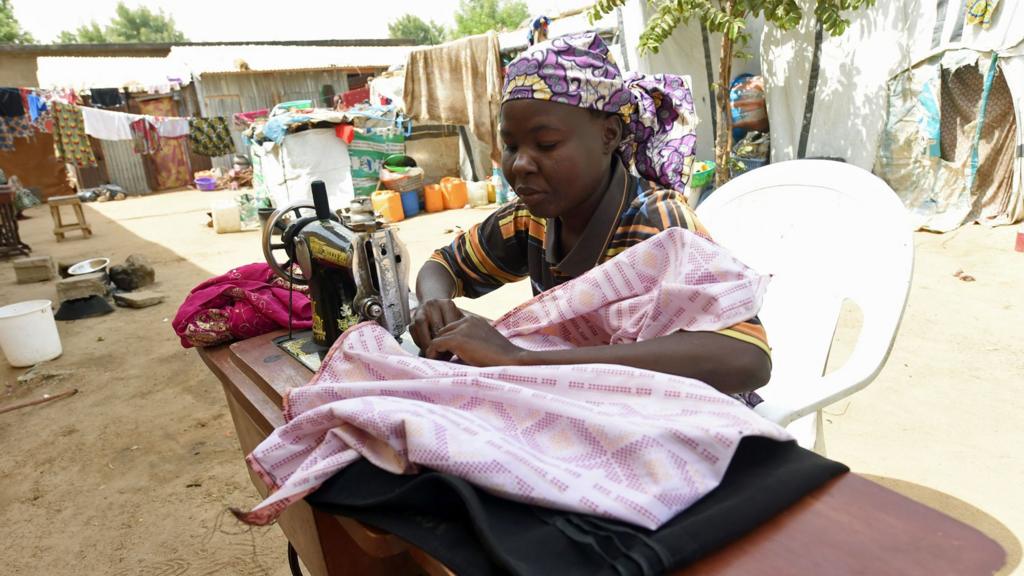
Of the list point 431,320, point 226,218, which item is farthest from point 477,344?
point 226,218

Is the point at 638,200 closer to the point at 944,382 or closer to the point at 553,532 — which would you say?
the point at 553,532

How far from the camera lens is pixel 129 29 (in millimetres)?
43875

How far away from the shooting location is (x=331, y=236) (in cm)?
171

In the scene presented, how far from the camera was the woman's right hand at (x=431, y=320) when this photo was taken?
1403mm

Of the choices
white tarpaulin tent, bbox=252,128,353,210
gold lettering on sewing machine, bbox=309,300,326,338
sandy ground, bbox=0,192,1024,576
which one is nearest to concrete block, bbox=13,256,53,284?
sandy ground, bbox=0,192,1024,576

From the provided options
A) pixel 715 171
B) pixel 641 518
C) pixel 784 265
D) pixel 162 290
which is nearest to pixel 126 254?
pixel 162 290

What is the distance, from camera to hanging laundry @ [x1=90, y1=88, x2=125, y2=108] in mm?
14375

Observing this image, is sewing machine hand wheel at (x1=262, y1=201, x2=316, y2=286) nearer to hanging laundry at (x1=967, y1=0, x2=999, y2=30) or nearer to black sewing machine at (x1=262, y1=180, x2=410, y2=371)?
black sewing machine at (x1=262, y1=180, x2=410, y2=371)

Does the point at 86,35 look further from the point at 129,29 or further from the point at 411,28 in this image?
the point at 411,28

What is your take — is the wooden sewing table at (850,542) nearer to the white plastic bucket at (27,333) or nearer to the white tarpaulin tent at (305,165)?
the white plastic bucket at (27,333)

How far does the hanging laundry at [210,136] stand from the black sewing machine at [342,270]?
1312 centimetres

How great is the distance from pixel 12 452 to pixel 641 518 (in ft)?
13.3

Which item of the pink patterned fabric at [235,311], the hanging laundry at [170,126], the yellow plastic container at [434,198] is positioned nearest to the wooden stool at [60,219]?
the hanging laundry at [170,126]

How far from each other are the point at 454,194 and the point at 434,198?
331 mm
